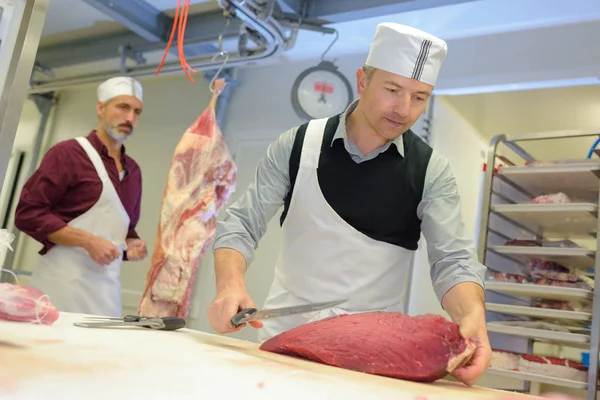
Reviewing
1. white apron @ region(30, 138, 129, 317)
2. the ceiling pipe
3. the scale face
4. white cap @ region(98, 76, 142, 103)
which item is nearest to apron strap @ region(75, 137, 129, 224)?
white apron @ region(30, 138, 129, 317)

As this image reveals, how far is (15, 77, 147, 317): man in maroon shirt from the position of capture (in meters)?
2.85

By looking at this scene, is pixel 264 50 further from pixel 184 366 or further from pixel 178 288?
pixel 184 366

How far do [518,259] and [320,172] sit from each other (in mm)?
2691

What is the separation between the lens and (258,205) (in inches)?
73.2

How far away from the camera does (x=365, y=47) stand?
471cm

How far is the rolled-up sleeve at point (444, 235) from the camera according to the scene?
1.61 meters

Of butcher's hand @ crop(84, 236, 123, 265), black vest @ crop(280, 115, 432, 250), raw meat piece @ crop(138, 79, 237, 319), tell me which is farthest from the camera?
raw meat piece @ crop(138, 79, 237, 319)

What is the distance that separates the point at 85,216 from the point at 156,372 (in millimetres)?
2371

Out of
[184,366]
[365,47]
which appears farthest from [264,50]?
[184,366]

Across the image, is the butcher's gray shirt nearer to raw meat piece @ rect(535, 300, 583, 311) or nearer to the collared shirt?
the collared shirt

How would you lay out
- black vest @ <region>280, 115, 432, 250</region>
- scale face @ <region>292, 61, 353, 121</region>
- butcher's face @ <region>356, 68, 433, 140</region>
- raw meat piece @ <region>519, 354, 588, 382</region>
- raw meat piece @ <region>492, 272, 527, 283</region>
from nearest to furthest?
1. butcher's face @ <region>356, 68, 433, 140</region>
2. black vest @ <region>280, 115, 432, 250</region>
3. raw meat piece @ <region>519, 354, 588, 382</region>
4. raw meat piece @ <region>492, 272, 527, 283</region>
5. scale face @ <region>292, 61, 353, 121</region>

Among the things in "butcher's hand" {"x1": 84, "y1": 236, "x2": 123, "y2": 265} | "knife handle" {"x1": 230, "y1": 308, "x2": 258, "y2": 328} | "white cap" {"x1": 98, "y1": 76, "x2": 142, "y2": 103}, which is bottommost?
"knife handle" {"x1": 230, "y1": 308, "x2": 258, "y2": 328}

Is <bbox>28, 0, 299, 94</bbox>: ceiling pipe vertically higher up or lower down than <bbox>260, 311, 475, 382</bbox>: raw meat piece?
higher up

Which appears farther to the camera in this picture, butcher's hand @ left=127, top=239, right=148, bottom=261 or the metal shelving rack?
the metal shelving rack
